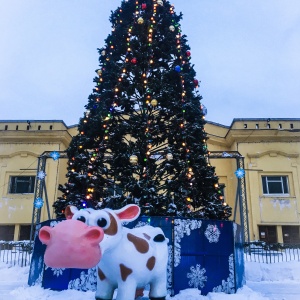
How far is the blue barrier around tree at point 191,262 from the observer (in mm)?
7926

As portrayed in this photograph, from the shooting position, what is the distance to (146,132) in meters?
9.09

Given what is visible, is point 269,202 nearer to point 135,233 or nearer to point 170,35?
point 170,35

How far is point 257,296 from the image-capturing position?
736cm

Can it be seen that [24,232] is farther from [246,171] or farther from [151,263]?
[151,263]

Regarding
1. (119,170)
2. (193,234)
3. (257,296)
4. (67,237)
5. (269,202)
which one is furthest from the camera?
(269,202)

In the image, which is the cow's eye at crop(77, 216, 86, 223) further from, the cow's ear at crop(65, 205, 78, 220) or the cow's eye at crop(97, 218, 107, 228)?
the cow's ear at crop(65, 205, 78, 220)

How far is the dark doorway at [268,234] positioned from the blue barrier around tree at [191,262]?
1358cm

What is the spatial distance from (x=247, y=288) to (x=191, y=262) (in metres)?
1.84

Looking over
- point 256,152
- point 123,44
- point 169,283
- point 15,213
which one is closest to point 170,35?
point 123,44

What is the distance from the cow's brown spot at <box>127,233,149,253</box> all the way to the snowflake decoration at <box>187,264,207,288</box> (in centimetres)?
349

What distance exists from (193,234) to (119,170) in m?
2.68

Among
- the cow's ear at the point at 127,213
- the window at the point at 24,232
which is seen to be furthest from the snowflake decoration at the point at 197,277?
the window at the point at 24,232

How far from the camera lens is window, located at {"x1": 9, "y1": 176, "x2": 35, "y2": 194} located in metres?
22.4

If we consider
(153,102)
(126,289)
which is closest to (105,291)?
(126,289)
